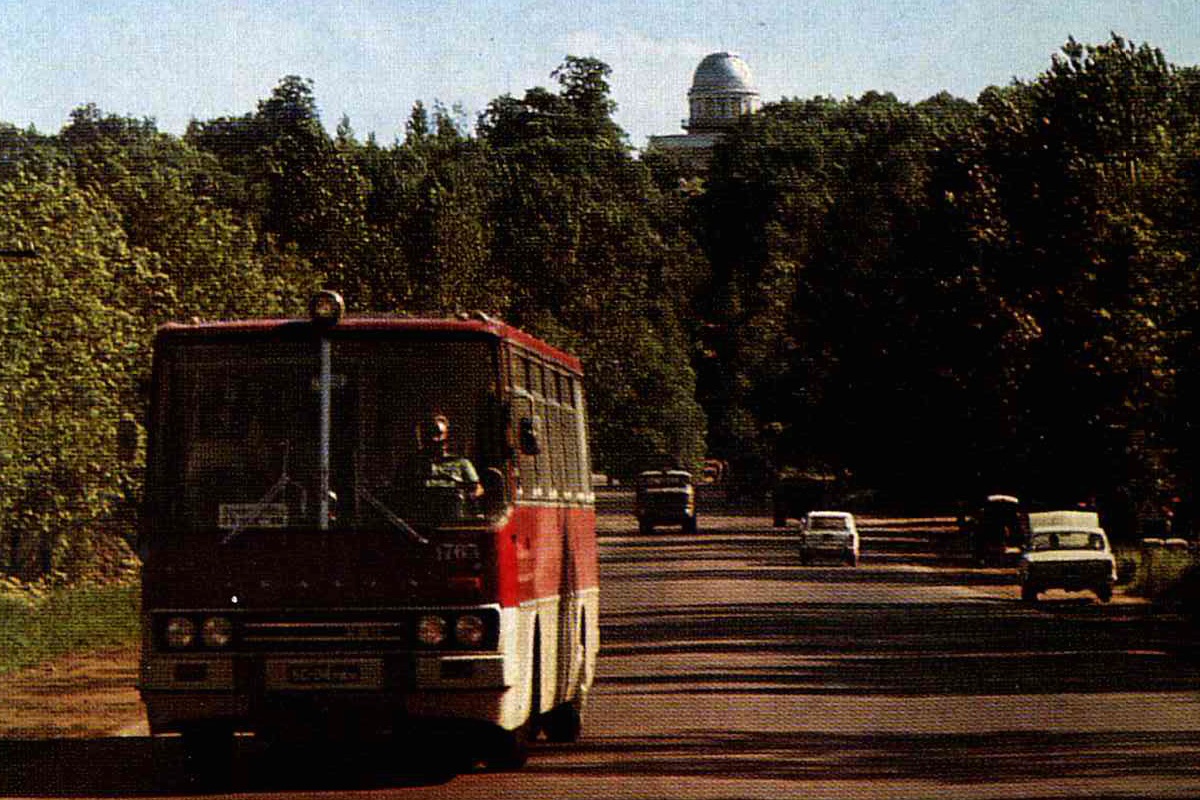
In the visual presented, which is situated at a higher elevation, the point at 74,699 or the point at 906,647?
the point at 906,647

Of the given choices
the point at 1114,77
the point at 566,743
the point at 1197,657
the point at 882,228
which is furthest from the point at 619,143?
the point at 566,743

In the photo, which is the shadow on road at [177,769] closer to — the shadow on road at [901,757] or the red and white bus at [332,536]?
the red and white bus at [332,536]

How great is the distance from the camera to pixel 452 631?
572 inches

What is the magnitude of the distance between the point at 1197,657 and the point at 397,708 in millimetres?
18236

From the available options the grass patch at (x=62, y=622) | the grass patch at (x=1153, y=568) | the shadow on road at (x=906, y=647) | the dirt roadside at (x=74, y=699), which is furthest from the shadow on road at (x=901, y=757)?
the grass patch at (x=1153, y=568)

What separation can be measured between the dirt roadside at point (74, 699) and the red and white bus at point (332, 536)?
4231 mm

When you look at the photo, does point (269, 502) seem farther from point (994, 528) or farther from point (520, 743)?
point (994, 528)

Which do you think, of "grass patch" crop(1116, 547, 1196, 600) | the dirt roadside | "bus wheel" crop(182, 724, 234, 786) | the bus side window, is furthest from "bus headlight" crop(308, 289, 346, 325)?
"grass patch" crop(1116, 547, 1196, 600)

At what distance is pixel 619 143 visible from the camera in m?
113

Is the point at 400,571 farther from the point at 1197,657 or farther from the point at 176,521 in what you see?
the point at 1197,657

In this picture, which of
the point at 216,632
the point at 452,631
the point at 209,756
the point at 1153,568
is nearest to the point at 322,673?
the point at 216,632

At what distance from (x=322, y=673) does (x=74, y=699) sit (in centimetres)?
768

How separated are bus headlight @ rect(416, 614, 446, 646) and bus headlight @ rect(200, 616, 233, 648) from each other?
3.54ft

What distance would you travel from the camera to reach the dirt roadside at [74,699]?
1912 centimetres
